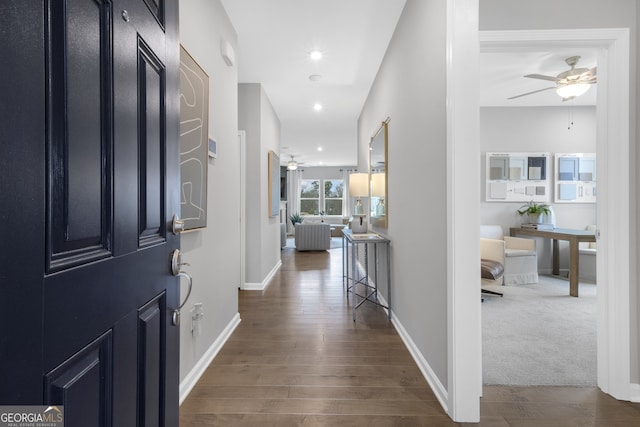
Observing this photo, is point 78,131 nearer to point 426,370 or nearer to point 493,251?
point 426,370

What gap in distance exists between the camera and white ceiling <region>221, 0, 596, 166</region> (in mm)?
2580

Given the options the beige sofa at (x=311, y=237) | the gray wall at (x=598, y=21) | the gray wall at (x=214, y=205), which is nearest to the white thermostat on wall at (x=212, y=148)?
the gray wall at (x=214, y=205)

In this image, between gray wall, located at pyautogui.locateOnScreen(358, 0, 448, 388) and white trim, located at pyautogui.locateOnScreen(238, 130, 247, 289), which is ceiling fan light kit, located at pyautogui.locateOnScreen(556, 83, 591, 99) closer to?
gray wall, located at pyautogui.locateOnScreen(358, 0, 448, 388)

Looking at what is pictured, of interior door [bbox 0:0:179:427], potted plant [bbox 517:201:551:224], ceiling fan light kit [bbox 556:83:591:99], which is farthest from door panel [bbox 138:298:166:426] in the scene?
potted plant [bbox 517:201:551:224]

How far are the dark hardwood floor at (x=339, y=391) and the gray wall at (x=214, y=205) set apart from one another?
273mm

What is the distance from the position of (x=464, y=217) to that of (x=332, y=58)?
8.55 feet

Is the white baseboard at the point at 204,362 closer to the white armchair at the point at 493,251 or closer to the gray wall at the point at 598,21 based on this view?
the gray wall at the point at 598,21

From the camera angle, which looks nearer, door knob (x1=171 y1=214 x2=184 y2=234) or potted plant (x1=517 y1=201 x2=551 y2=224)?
door knob (x1=171 y1=214 x2=184 y2=234)

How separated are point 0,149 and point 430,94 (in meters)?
2.00

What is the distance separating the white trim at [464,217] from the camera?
1.54 m

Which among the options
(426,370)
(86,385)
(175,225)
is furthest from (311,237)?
(86,385)

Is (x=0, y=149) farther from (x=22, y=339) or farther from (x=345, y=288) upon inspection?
(x=345, y=288)

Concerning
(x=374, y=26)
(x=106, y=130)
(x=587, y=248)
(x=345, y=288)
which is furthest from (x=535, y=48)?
(x=587, y=248)

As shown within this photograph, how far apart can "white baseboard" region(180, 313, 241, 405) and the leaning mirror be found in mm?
1881
